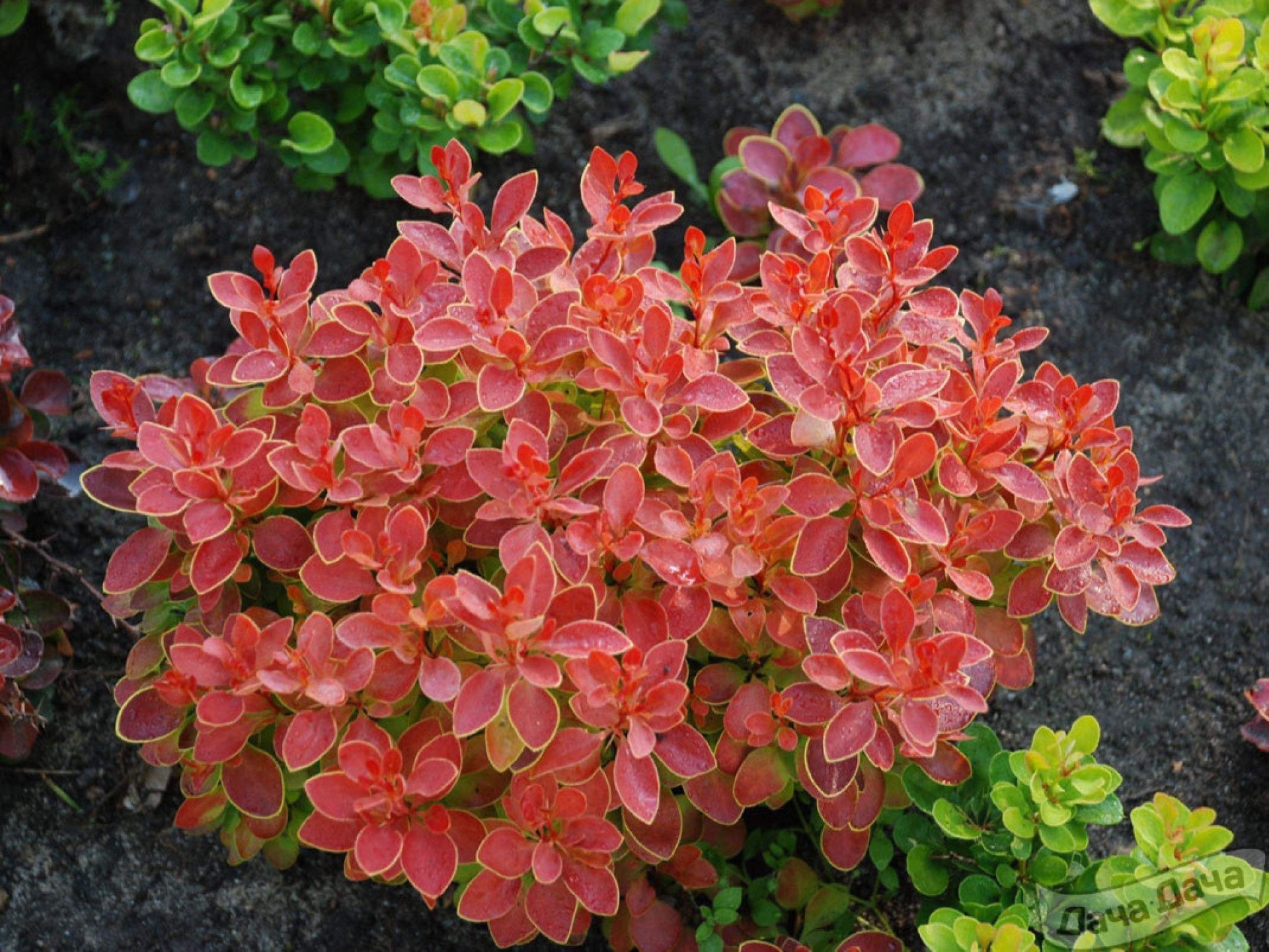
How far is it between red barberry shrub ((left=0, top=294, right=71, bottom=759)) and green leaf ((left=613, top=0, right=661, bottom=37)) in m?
1.43

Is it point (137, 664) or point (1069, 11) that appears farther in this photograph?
point (1069, 11)

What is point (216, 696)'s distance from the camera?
1.67 m

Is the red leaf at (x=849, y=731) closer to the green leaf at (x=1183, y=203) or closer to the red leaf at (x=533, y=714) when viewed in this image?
the red leaf at (x=533, y=714)

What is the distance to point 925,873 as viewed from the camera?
81.0 inches

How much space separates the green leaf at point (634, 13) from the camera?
8.75 feet

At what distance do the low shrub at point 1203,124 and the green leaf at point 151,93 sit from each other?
6.97 ft

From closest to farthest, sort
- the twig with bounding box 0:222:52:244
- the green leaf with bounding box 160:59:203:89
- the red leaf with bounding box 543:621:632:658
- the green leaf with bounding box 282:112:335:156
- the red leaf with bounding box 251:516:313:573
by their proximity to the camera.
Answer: the red leaf with bounding box 543:621:632:658 < the red leaf with bounding box 251:516:313:573 < the green leaf with bounding box 160:59:203:89 < the green leaf with bounding box 282:112:335:156 < the twig with bounding box 0:222:52:244

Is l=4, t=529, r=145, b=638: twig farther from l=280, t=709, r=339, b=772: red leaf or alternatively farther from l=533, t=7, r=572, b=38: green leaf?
l=533, t=7, r=572, b=38: green leaf

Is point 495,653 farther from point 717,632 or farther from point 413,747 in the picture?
point 717,632

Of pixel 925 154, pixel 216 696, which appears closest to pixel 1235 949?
pixel 216 696

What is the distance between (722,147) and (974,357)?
1500 mm

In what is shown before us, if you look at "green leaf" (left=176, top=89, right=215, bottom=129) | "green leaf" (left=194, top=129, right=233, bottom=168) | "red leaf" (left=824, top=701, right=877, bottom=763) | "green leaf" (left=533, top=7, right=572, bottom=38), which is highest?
"green leaf" (left=533, top=7, right=572, bottom=38)

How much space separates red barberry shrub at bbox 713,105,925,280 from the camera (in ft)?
9.34

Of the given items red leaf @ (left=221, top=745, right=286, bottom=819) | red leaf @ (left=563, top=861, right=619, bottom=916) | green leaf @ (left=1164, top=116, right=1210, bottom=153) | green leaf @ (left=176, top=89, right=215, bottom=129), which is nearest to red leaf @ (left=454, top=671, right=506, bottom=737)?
red leaf @ (left=563, top=861, right=619, bottom=916)
